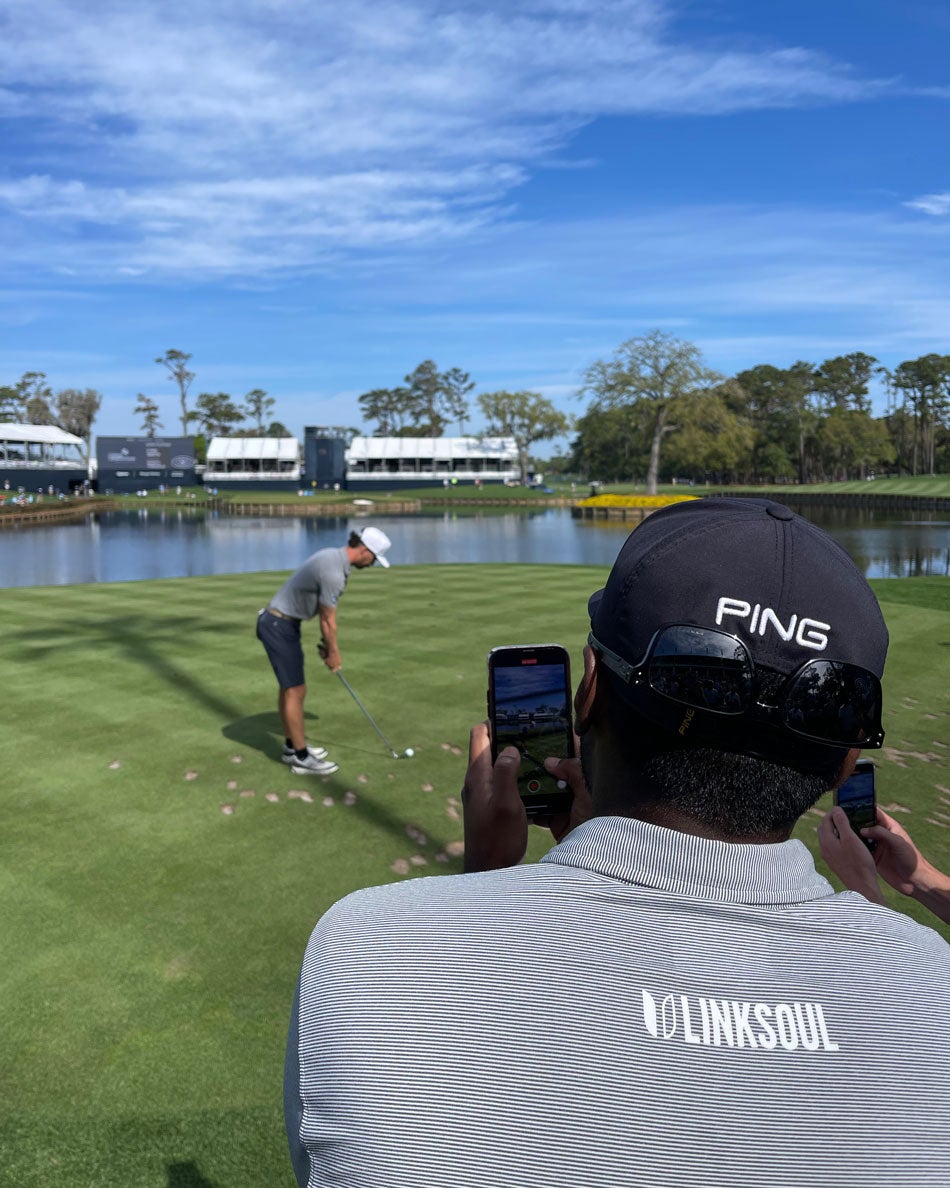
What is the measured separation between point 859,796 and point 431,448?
358 ft

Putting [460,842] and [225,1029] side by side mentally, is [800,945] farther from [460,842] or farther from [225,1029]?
[460,842]

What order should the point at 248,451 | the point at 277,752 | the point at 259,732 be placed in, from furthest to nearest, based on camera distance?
1. the point at 248,451
2. the point at 259,732
3. the point at 277,752

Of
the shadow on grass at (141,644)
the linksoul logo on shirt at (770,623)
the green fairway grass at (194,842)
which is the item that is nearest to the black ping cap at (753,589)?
the linksoul logo on shirt at (770,623)

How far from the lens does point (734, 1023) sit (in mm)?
991

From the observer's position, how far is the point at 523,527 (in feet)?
192

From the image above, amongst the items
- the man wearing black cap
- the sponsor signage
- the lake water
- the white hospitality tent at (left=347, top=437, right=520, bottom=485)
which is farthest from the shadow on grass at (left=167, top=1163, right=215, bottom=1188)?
the sponsor signage

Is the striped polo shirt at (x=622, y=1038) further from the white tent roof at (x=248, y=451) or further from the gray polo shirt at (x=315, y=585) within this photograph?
the white tent roof at (x=248, y=451)

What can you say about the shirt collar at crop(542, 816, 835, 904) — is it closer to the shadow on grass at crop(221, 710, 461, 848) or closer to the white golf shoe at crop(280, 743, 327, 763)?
the shadow on grass at crop(221, 710, 461, 848)

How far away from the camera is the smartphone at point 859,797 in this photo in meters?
2.41

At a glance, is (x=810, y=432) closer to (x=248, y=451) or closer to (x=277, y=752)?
(x=248, y=451)

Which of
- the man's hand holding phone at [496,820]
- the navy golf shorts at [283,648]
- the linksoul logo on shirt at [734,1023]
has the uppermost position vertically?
the linksoul logo on shirt at [734,1023]

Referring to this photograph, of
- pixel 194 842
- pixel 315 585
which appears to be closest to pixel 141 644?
pixel 315 585

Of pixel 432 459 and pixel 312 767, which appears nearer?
pixel 312 767

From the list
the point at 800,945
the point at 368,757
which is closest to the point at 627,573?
the point at 800,945
